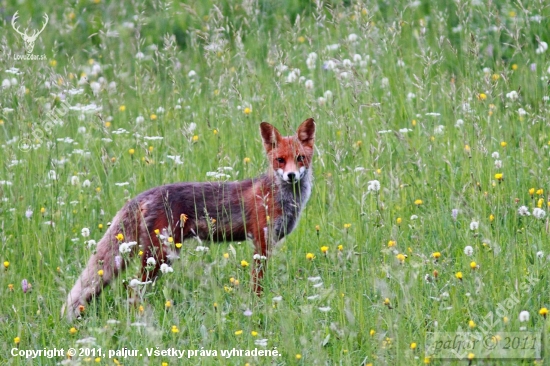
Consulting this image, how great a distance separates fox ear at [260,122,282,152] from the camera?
618 centimetres

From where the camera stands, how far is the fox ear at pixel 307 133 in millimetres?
6223

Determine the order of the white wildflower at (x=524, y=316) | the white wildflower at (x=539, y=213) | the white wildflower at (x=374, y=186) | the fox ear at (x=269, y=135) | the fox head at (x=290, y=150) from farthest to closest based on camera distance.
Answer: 1. the fox ear at (x=269, y=135)
2. the fox head at (x=290, y=150)
3. the white wildflower at (x=374, y=186)
4. the white wildflower at (x=539, y=213)
5. the white wildflower at (x=524, y=316)

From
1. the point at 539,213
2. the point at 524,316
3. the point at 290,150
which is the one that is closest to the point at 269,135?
the point at 290,150

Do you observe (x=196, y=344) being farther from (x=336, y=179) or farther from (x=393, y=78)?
(x=393, y=78)

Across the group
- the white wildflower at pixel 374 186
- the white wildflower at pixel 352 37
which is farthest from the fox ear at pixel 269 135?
the white wildflower at pixel 352 37

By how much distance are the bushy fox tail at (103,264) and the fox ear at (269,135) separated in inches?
48.4

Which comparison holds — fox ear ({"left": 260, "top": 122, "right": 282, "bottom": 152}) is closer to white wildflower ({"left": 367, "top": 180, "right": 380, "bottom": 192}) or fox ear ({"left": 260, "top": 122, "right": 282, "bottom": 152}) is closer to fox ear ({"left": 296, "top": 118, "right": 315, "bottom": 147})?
fox ear ({"left": 296, "top": 118, "right": 315, "bottom": 147})

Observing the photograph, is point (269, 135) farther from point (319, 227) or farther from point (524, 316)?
point (524, 316)

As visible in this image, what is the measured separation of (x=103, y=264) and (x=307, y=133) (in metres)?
1.94

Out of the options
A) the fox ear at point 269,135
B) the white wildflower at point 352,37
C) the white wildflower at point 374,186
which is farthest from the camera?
the white wildflower at point 352,37

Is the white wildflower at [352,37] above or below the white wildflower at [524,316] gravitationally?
above

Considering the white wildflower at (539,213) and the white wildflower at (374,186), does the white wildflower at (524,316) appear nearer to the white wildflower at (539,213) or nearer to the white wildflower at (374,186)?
the white wildflower at (539,213)

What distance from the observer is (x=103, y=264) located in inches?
210

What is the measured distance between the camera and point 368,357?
4.26 metres
